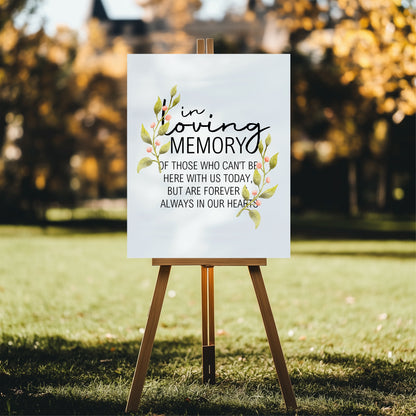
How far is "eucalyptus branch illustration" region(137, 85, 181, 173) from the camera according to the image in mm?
3525

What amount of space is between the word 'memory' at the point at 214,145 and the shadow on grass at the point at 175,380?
5.29 ft

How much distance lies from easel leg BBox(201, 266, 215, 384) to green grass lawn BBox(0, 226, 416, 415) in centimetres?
10

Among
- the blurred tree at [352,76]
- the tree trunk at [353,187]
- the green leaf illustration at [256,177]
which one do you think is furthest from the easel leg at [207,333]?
the tree trunk at [353,187]

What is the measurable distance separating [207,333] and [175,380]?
0.46m

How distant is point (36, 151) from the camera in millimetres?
22469

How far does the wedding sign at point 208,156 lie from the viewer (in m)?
3.53

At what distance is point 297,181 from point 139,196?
85.9 feet

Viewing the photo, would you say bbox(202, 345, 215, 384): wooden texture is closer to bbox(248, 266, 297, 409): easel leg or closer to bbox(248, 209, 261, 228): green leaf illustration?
bbox(248, 266, 297, 409): easel leg

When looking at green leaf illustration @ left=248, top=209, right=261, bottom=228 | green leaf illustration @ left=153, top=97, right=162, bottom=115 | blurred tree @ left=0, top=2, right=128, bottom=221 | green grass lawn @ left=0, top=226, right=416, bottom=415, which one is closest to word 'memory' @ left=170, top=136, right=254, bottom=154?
green leaf illustration @ left=153, top=97, right=162, bottom=115

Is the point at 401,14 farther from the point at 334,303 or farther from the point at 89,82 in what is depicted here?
the point at 89,82

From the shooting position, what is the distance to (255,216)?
11.6 ft

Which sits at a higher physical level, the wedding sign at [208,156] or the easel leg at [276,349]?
the wedding sign at [208,156]

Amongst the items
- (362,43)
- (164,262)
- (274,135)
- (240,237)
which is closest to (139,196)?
(164,262)

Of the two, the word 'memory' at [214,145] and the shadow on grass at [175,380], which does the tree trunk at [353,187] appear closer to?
the shadow on grass at [175,380]
